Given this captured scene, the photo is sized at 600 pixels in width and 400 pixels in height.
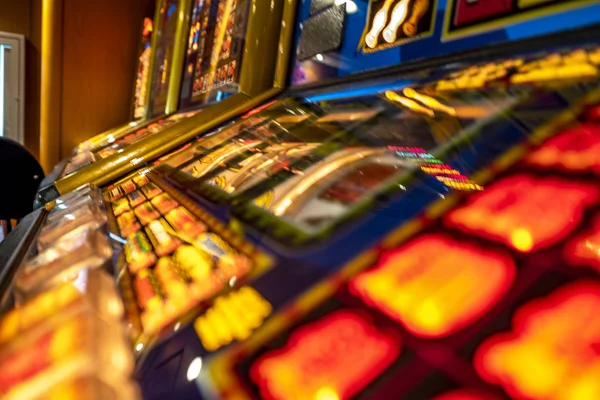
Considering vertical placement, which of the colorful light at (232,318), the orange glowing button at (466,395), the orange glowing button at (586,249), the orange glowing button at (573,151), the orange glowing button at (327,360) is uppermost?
the orange glowing button at (573,151)

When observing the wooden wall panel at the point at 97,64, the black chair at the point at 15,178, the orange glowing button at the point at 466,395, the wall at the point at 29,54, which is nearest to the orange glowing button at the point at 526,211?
the orange glowing button at the point at 466,395

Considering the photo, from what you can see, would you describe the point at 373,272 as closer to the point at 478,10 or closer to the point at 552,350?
the point at 552,350

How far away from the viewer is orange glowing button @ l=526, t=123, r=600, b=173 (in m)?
0.51

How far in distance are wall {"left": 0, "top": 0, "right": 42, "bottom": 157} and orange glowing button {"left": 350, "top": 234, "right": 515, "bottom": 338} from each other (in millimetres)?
4854

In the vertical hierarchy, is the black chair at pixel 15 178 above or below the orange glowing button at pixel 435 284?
below

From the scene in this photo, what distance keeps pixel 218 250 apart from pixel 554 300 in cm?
41

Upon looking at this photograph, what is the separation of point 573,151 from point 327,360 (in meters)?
0.37

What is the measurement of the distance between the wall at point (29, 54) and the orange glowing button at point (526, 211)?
486cm

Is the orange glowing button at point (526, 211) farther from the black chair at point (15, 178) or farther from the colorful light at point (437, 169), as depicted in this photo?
the black chair at point (15, 178)

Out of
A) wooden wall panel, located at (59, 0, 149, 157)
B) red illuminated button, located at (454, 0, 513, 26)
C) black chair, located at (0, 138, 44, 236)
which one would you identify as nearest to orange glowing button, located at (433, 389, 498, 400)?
red illuminated button, located at (454, 0, 513, 26)

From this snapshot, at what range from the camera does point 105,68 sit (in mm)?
3723

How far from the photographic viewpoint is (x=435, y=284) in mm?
416

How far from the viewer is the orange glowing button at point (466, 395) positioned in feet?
0.99

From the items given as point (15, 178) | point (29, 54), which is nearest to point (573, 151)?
point (15, 178)
